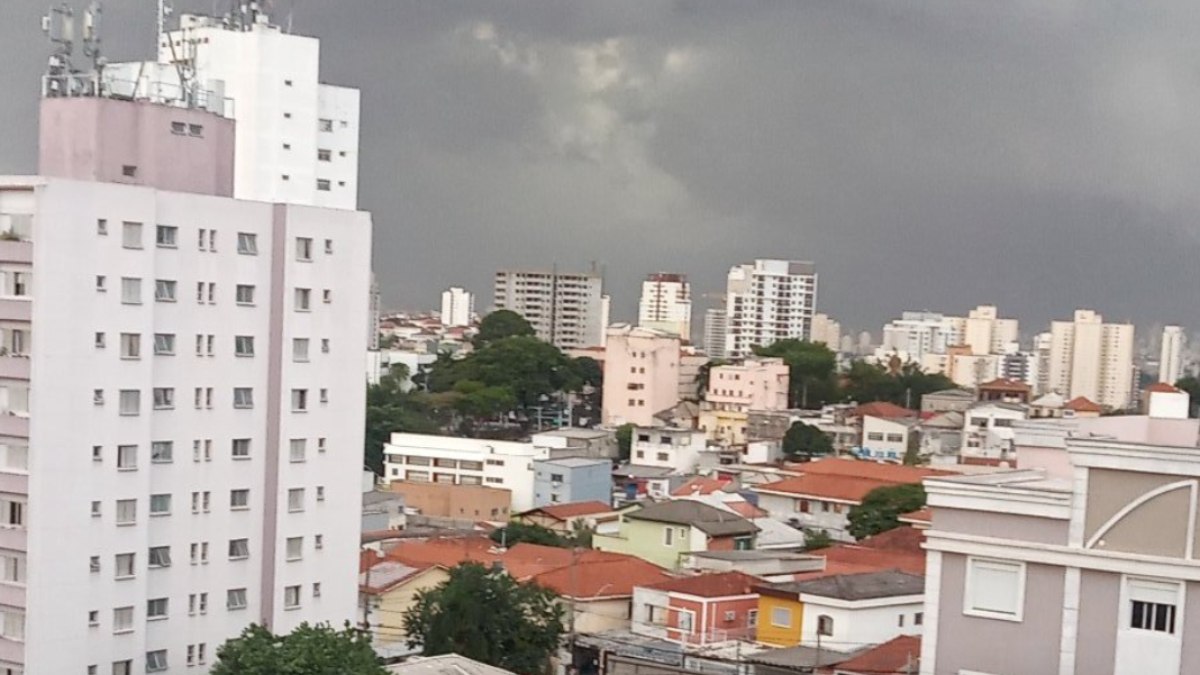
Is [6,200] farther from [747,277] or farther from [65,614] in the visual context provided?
[747,277]

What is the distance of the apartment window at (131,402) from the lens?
11016 millimetres

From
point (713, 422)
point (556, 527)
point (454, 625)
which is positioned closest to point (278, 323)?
point (454, 625)

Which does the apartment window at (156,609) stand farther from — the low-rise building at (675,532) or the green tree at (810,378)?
the green tree at (810,378)

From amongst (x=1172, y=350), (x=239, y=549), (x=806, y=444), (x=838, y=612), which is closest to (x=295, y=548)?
(x=239, y=549)

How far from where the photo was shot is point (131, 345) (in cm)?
1108

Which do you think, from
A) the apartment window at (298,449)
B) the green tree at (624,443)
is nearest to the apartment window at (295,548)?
the apartment window at (298,449)

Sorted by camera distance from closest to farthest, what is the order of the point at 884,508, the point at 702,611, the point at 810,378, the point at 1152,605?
1. the point at 1152,605
2. the point at 702,611
3. the point at 884,508
4. the point at 810,378

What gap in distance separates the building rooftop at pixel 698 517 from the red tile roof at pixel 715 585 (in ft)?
15.1

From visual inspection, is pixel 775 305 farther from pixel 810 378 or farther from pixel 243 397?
pixel 243 397

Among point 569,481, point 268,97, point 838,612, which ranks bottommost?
point 569,481

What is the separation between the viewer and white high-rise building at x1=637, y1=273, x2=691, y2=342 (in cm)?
7169

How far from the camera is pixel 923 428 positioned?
123ft

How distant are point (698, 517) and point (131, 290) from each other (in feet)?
41.0

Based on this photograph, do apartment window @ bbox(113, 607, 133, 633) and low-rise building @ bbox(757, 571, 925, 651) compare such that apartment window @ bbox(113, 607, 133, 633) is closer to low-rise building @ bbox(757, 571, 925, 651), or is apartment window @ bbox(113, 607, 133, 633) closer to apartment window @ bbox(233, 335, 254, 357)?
apartment window @ bbox(233, 335, 254, 357)
